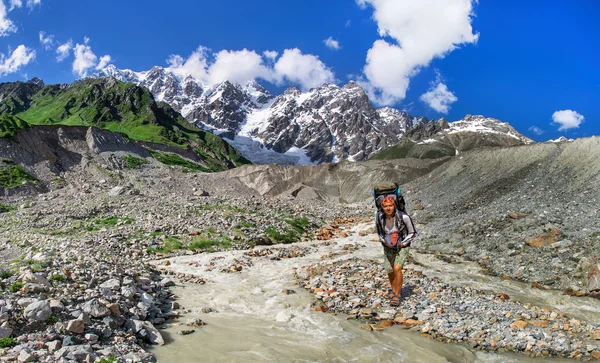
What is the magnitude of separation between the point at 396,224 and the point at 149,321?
8223mm

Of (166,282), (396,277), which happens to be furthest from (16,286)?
(396,277)

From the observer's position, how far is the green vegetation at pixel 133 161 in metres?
76.1

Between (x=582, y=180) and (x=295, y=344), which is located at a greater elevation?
(x=582, y=180)

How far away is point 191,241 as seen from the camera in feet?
101

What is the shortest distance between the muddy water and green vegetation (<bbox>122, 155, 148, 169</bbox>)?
205 ft

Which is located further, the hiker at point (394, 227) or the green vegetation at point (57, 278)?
the green vegetation at point (57, 278)

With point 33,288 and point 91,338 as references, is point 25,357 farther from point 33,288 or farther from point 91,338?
point 33,288

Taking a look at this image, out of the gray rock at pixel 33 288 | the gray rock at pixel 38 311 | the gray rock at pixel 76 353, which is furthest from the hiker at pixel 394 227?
the gray rock at pixel 33 288

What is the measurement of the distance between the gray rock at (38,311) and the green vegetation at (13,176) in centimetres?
4668

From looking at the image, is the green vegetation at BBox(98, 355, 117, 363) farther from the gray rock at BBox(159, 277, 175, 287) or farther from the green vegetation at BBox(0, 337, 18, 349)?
the gray rock at BBox(159, 277, 175, 287)

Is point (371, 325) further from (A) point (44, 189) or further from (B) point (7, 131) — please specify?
(B) point (7, 131)

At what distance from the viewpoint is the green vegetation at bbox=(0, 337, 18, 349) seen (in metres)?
8.92

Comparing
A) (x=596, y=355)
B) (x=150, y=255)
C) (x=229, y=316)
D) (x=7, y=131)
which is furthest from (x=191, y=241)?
(x=7, y=131)

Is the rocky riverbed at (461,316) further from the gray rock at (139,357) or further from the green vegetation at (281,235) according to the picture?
the green vegetation at (281,235)
